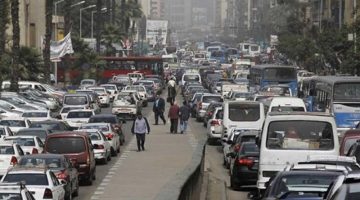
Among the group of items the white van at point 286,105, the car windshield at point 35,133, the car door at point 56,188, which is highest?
the white van at point 286,105

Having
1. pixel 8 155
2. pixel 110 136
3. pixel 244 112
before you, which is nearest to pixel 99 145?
pixel 110 136

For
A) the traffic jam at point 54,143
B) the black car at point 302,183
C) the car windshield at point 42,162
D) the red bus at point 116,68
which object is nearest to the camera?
the black car at point 302,183

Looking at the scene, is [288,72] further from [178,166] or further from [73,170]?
[73,170]

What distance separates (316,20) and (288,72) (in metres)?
73.1

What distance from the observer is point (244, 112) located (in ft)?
143

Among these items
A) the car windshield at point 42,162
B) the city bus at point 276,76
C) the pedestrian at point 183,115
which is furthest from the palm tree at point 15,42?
the car windshield at point 42,162

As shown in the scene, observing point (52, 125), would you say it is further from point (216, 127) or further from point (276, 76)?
point (276, 76)

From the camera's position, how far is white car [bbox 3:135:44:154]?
1395 inches

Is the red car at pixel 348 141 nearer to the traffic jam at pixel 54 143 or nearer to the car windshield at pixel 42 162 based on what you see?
the traffic jam at pixel 54 143

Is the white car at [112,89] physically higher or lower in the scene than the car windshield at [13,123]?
lower

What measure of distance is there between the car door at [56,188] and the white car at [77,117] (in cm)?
2564

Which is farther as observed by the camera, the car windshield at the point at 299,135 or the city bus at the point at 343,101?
the city bus at the point at 343,101

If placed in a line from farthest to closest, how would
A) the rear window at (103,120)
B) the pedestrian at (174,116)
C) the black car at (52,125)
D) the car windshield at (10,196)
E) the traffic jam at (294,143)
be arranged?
1. the pedestrian at (174,116)
2. the rear window at (103,120)
3. the black car at (52,125)
4. the car windshield at (10,196)
5. the traffic jam at (294,143)

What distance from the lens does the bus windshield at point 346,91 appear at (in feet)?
142
